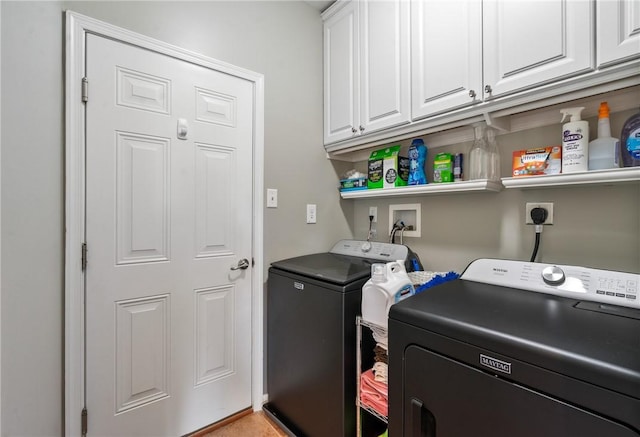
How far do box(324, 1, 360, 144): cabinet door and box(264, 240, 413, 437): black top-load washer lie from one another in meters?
0.78

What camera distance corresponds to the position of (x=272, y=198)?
6.10ft

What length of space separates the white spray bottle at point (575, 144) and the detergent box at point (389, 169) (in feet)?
2.48

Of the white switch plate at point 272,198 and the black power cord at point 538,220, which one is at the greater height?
the white switch plate at point 272,198

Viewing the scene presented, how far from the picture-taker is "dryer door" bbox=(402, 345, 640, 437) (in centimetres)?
66

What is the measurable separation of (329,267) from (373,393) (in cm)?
62

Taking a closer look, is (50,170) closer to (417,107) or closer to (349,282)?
(349,282)

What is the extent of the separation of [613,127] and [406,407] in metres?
1.34

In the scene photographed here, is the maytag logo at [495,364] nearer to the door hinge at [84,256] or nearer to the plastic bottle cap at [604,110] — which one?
the plastic bottle cap at [604,110]

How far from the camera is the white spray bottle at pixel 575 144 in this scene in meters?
1.13

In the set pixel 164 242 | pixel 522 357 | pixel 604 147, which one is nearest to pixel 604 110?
pixel 604 147

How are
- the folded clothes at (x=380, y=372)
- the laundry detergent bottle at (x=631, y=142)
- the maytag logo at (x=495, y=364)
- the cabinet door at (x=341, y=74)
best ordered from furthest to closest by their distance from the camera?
the cabinet door at (x=341, y=74) < the folded clothes at (x=380, y=372) < the laundry detergent bottle at (x=631, y=142) < the maytag logo at (x=495, y=364)

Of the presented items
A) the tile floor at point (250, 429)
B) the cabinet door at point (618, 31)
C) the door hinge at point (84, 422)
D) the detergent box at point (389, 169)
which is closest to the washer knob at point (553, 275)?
the cabinet door at point (618, 31)

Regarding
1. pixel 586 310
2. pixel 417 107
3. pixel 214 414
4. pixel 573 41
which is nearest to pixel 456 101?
pixel 417 107

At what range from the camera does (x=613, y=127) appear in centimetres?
118
